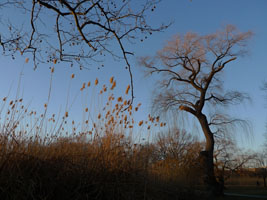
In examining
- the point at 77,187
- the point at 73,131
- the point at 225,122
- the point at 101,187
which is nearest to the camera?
the point at 77,187

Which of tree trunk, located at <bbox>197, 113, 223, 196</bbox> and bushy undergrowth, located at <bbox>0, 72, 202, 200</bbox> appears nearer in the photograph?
bushy undergrowth, located at <bbox>0, 72, 202, 200</bbox>

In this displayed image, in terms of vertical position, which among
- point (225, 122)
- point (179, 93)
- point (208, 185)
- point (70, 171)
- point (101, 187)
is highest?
point (179, 93)

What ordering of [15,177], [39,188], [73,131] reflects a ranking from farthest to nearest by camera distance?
[73,131] → [39,188] → [15,177]

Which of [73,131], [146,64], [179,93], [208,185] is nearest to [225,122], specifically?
[179,93]

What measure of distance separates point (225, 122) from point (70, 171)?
34.6 feet

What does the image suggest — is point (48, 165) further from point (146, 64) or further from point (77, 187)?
point (146, 64)

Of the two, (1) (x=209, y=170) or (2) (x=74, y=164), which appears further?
(1) (x=209, y=170)

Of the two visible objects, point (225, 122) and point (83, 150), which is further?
point (225, 122)

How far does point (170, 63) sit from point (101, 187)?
34.6 feet

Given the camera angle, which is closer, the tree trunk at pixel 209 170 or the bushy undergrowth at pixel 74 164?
the bushy undergrowth at pixel 74 164

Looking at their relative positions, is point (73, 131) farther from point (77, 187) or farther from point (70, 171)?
point (77, 187)

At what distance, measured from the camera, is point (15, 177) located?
159 centimetres

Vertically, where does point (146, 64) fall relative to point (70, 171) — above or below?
above

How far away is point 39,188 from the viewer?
1698 millimetres
